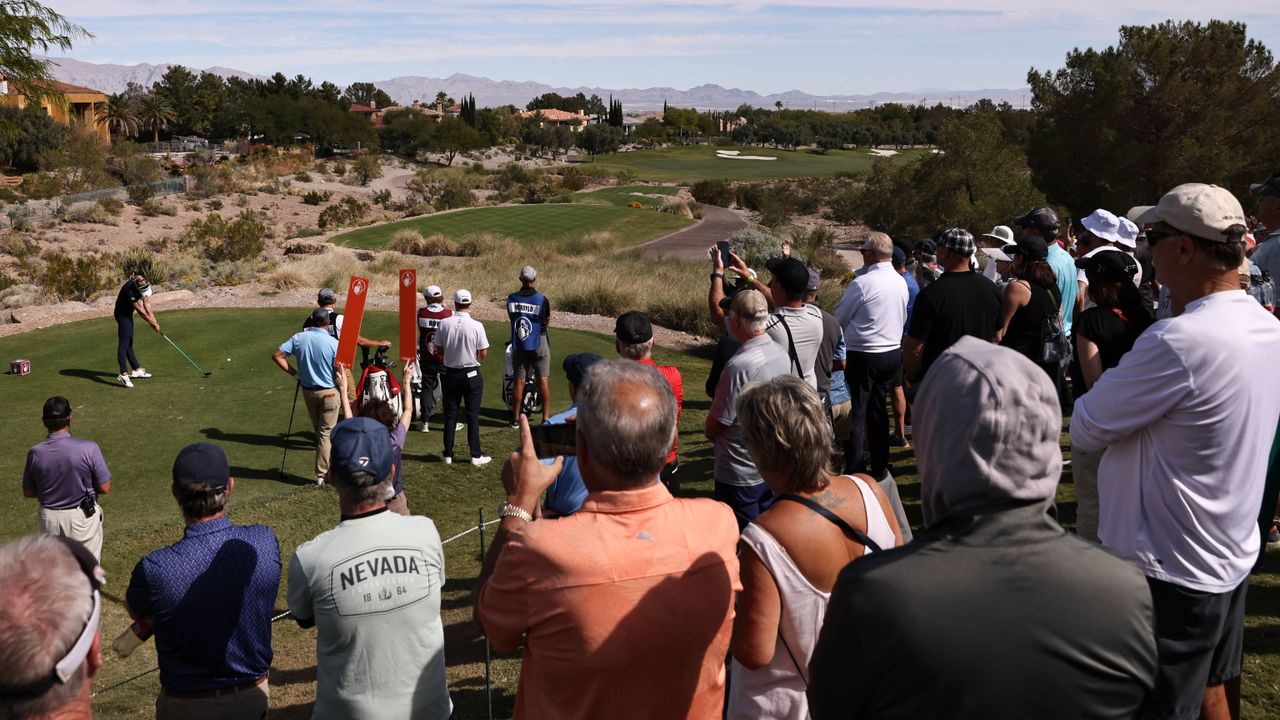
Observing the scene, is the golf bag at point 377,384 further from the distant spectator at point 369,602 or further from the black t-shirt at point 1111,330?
the black t-shirt at point 1111,330

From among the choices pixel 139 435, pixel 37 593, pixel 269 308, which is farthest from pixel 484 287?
pixel 37 593

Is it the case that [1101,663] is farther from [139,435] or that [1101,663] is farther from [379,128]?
[379,128]

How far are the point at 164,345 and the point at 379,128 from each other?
88.6 meters

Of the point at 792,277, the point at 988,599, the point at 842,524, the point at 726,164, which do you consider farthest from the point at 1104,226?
the point at 726,164

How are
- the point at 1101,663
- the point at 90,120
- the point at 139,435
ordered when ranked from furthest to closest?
the point at 90,120 < the point at 139,435 < the point at 1101,663

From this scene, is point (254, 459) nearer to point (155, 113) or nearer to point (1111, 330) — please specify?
point (1111, 330)

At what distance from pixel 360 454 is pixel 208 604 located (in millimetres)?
870

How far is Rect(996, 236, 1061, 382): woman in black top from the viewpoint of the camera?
290 inches

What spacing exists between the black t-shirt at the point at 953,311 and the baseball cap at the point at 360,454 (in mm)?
4338

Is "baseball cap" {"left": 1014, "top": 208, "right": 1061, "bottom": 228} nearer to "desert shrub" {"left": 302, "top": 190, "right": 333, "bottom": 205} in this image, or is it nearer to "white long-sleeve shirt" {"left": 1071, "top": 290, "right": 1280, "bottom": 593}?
"white long-sleeve shirt" {"left": 1071, "top": 290, "right": 1280, "bottom": 593}

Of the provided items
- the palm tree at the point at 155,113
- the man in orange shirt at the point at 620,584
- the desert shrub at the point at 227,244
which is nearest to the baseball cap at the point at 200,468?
the man in orange shirt at the point at 620,584

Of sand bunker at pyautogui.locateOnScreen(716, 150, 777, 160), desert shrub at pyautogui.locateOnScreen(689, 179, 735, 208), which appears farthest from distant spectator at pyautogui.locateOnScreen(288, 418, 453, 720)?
sand bunker at pyautogui.locateOnScreen(716, 150, 777, 160)

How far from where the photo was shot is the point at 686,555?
2852 millimetres

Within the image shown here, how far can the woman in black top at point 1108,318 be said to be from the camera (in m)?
4.89
